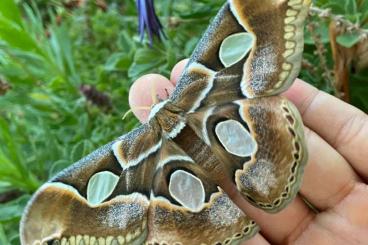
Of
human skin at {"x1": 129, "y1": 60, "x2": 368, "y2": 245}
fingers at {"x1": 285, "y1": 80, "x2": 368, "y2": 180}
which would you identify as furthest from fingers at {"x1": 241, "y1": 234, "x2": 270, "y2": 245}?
fingers at {"x1": 285, "y1": 80, "x2": 368, "y2": 180}

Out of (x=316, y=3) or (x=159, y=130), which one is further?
(x=316, y=3)

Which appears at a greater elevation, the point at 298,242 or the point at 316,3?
the point at 316,3

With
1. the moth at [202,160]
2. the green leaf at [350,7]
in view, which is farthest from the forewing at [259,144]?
the green leaf at [350,7]

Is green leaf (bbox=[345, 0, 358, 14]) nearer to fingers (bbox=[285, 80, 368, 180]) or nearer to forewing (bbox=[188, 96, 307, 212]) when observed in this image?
fingers (bbox=[285, 80, 368, 180])

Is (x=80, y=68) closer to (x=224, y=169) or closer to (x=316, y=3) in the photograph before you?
(x=316, y=3)

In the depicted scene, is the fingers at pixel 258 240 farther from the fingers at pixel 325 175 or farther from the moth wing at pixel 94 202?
the moth wing at pixel 94 202

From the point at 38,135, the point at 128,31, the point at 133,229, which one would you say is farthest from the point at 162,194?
the point at 128,31

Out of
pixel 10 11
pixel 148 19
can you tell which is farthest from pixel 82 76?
pixel 148 19
